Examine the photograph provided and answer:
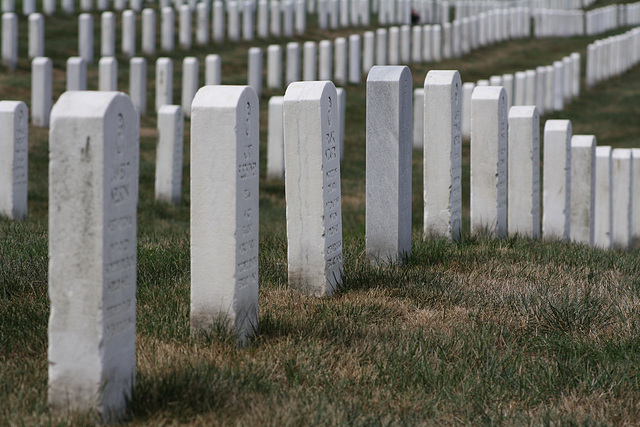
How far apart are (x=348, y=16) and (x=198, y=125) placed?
87.8ft

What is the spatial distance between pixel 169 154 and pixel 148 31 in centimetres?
986

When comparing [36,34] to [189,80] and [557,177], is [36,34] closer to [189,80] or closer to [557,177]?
[189,80]

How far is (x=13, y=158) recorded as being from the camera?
27.2 feet

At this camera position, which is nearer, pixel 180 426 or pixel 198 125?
pixel 180 426

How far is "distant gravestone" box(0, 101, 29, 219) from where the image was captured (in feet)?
26.9

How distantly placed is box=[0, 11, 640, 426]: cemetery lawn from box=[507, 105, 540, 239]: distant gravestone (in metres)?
1.05

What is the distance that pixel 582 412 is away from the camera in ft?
11.0

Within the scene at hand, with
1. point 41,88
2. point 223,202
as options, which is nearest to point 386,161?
point 223,202

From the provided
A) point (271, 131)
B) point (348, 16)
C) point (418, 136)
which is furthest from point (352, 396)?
point (348, 16)

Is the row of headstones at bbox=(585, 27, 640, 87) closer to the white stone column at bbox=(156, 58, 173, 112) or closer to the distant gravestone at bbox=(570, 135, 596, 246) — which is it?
the white stone column at bbox=(156, 58, 173, 112)

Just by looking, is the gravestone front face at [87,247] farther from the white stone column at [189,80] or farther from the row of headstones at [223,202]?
the white stone column at [189,80]

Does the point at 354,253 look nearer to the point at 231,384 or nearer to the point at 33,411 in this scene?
the point at 231,384

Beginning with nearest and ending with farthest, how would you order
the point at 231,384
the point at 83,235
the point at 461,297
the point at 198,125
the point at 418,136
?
the point at 83,235 → the point at 231,384 → the point at 198,125 → the point at 461,297 → the point at 418,136

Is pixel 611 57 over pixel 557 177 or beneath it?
over
